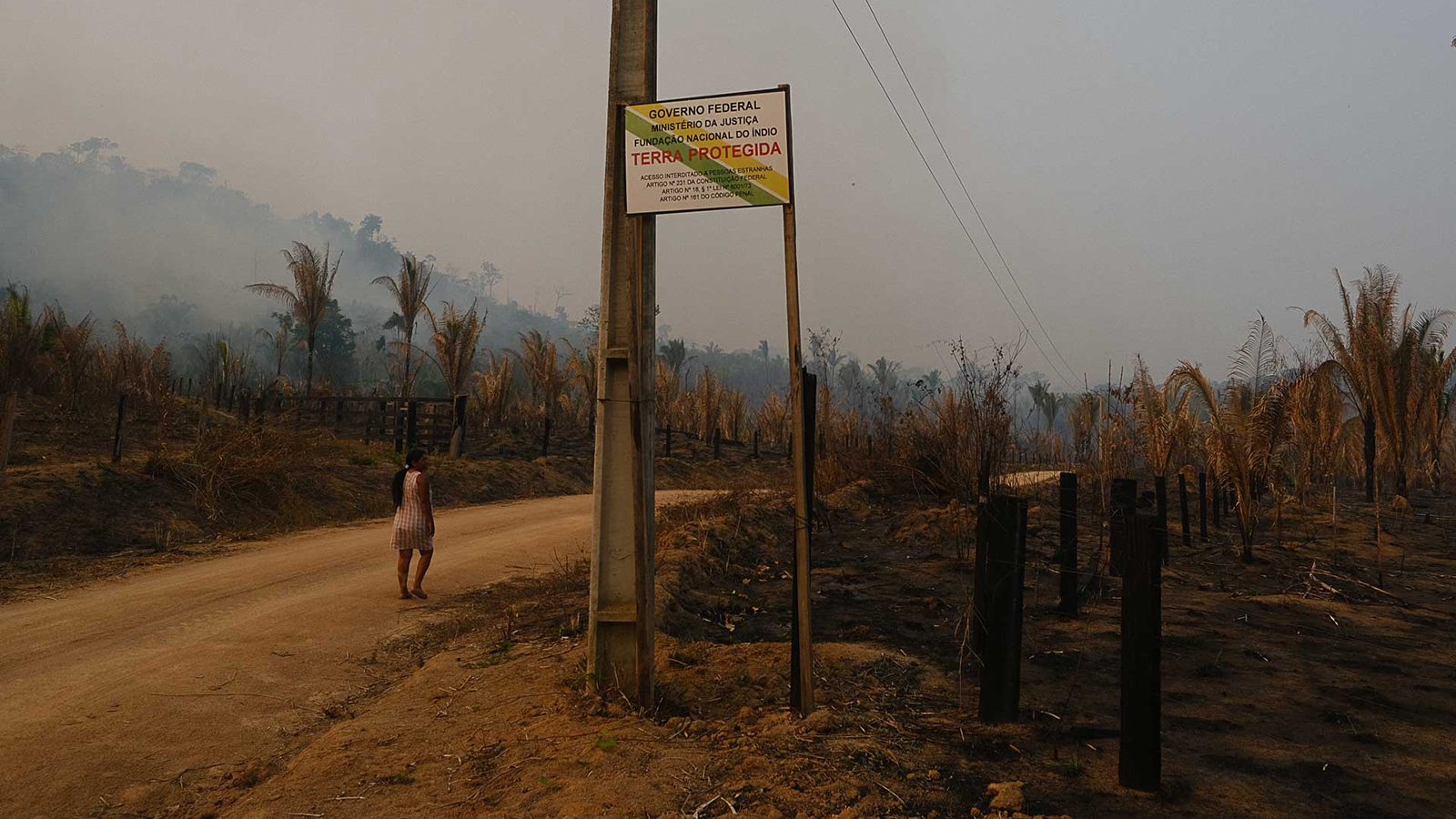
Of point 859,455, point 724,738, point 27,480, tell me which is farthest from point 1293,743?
point 27,480

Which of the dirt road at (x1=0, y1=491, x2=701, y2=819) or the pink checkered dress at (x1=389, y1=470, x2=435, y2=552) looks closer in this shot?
the dirt road at (x1=0, y1=491, x2=701, y2=819)

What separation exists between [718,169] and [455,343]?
831 inches

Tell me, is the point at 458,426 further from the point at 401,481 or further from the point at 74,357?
the point at 401,481

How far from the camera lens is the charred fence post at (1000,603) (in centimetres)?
417

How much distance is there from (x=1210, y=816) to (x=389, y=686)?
4.63 m

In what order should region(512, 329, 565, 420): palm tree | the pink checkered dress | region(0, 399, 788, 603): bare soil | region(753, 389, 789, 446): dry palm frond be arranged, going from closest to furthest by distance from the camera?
1. the pink checkered dress
2. region(0, 399, 788, 603): bare soil
3. region(512, 329, 565, 420): palm tree
4. region(753, 389, 789, 446): dry palm frond

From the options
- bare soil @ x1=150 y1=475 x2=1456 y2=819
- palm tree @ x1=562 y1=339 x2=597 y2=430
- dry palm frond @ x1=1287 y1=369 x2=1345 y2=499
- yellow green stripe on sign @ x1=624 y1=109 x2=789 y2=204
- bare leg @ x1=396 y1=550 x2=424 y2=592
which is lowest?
bare soil @ x1=150 y1=475 x2=1456 y2=819

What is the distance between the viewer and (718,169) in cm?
386

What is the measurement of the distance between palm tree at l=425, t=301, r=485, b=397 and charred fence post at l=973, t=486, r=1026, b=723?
20761 mm

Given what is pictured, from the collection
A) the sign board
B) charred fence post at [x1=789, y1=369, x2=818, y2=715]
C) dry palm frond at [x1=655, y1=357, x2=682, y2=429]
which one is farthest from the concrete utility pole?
dry palm frond at [x1=655, y1=357, x2=682, y2=429]

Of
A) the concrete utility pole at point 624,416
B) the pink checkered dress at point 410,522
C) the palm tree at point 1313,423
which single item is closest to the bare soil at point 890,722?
the concrete utility pole at point 624,416

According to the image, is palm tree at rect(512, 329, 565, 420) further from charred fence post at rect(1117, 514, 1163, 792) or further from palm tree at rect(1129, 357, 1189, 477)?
charred fence post at rect(1117, 514, 1163, 792)

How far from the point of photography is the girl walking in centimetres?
735

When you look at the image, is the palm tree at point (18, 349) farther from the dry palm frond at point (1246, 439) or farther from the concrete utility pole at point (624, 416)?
the dry palm frond at point (1246, 439)
